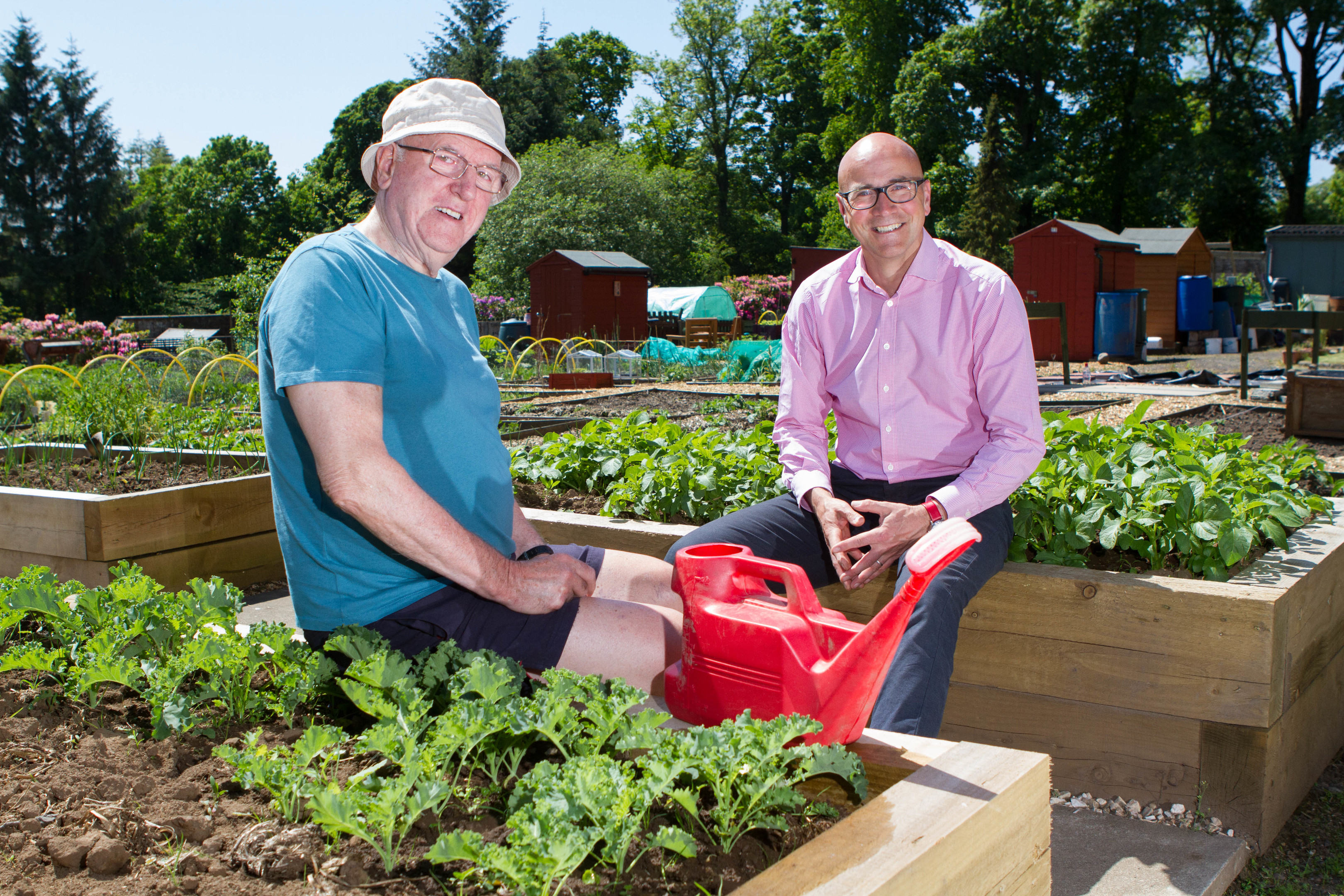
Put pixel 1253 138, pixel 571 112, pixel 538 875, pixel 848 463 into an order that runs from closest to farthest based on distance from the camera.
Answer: pixel 538 875, pixel 848 463, pixel 1253 138, pixel 571 112

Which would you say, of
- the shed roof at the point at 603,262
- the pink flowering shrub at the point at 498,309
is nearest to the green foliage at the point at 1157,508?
the shed roof at the point at 603,262

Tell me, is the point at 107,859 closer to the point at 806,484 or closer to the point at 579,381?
the point at 806,484

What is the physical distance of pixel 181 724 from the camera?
1515 millimetres

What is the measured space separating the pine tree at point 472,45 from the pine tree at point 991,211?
75.9ft

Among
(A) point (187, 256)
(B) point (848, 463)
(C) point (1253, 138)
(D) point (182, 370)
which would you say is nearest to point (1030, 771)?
(B) point (848, 463)

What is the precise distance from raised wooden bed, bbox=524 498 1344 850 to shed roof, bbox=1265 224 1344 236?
29.3 m

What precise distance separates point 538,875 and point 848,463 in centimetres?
194

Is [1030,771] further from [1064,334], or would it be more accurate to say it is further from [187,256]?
[187,256]

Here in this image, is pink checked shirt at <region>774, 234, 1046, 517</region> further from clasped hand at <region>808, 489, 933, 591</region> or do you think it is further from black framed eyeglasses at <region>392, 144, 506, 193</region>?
black framed eyeglasses at <region>392, 144, 506, 193</region>

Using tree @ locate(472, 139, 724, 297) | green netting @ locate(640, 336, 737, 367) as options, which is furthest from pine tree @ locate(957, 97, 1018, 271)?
green netting @ locate(640, 336, 737, 367)

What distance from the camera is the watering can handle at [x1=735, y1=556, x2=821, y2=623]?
1482 millimetres

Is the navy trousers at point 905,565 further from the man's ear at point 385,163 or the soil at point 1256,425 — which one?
the soil at point 1256,425

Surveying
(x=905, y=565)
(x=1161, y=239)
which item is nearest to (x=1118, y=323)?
(x=1161, y=239)

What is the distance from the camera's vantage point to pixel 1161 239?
71.8 feet
